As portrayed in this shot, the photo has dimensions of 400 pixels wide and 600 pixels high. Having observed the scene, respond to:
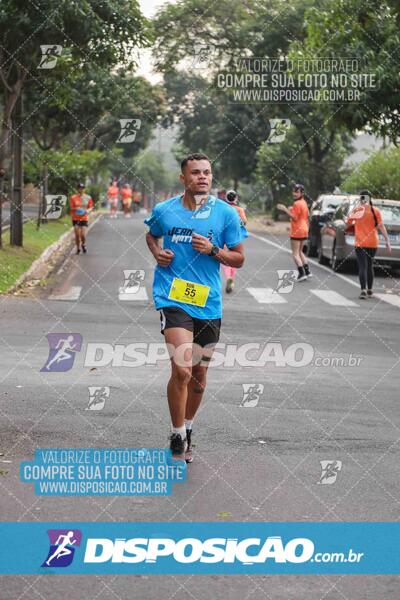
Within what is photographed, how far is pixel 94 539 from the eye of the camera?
5.83m

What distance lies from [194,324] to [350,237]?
18.7 m

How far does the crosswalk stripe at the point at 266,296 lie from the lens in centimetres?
2009

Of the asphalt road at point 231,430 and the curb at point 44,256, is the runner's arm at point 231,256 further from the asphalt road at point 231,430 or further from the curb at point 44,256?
the curb at point 44,256

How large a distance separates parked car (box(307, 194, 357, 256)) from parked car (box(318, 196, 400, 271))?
2.83 metres

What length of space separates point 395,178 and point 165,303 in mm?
33602

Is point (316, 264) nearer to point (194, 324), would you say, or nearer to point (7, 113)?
point (7, 113)

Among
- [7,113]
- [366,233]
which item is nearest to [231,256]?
[366,233]

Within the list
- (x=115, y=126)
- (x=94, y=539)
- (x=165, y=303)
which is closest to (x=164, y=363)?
(x=165, y=303)

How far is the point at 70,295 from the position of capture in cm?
1931

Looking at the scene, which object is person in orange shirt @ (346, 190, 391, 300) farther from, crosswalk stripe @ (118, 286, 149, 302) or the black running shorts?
the black running shorts

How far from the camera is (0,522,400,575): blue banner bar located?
5512 millimetres

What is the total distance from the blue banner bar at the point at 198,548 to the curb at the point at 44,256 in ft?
42.0

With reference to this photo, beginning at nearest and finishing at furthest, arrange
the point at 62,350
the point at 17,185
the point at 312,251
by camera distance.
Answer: the point at 62,350, the point at 17,185, the point at 312,251

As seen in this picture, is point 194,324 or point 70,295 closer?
point 194,324
